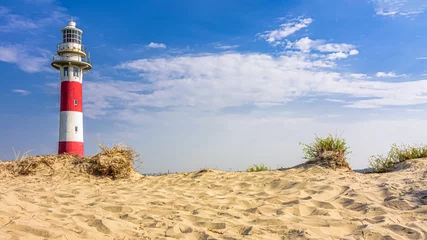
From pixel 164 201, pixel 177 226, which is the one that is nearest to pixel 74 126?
pixel 164 201

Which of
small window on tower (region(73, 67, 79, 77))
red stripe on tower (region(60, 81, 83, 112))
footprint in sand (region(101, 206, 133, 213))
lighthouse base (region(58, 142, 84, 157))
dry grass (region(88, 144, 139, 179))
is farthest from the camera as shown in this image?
small window on tower (region(73, 67, 79, 77))

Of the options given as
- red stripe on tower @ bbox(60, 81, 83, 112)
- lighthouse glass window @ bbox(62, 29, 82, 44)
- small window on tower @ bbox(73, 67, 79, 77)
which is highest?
lighthouse glass window @ bbox(62, 29, 82, 44)

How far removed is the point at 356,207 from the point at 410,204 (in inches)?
28.5

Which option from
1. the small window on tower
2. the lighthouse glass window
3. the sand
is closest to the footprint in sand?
the sand

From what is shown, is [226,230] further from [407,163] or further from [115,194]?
[407,163]

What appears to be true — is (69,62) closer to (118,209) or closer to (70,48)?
(70,48)

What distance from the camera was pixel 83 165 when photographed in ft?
27.7

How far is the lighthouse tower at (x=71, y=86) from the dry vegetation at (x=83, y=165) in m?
8.24

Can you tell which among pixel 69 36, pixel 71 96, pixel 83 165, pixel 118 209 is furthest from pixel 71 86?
pixel 118 209

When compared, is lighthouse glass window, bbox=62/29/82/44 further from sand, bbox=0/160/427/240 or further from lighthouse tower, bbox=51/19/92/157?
sand, bbox=0/160/427/240

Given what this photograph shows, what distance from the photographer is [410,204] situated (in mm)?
4668

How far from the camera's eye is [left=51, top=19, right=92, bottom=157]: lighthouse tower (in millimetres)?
17125

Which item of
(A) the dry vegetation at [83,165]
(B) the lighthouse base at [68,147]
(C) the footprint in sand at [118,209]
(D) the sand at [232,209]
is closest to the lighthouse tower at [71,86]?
(B) the lighthouse base at [68,147]

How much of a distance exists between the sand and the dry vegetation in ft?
2.98
